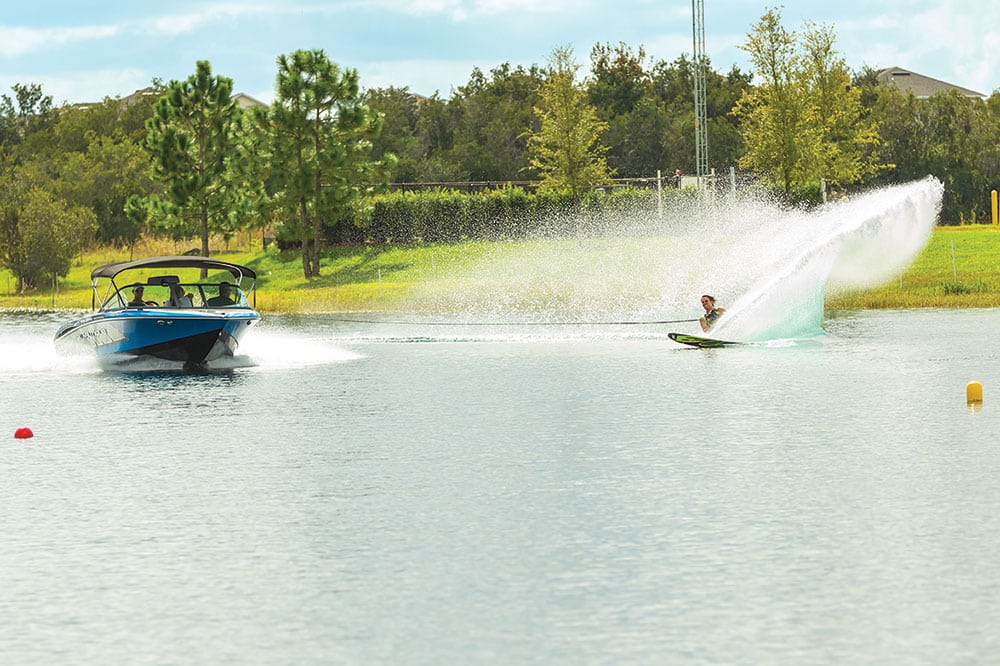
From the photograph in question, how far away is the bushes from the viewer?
81.1 metres

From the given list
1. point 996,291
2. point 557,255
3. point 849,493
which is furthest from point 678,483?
point 557,255

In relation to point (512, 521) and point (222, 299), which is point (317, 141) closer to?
point (222, 299)

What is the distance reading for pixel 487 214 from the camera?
83.4 m

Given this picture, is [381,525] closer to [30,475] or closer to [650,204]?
[30,475]

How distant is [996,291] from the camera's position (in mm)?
56688

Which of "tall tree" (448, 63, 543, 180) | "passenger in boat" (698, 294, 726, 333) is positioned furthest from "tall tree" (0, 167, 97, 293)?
"passenger in boat" (698, 294, 726, 333)

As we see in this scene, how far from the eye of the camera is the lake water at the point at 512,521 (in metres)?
12.4

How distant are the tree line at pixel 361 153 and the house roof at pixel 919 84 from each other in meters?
25.6

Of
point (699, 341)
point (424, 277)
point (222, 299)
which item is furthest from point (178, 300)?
point (424, 277)

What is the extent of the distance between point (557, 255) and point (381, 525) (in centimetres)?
5794

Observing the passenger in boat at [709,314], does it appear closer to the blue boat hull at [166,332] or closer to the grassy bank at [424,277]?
the blue boat hull at [166,332]

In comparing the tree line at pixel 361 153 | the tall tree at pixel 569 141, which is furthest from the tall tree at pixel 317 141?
the tall tree at pixel 569 141

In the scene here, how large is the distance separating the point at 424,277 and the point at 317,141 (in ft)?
40.1

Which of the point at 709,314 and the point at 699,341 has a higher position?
the point at 709,314
